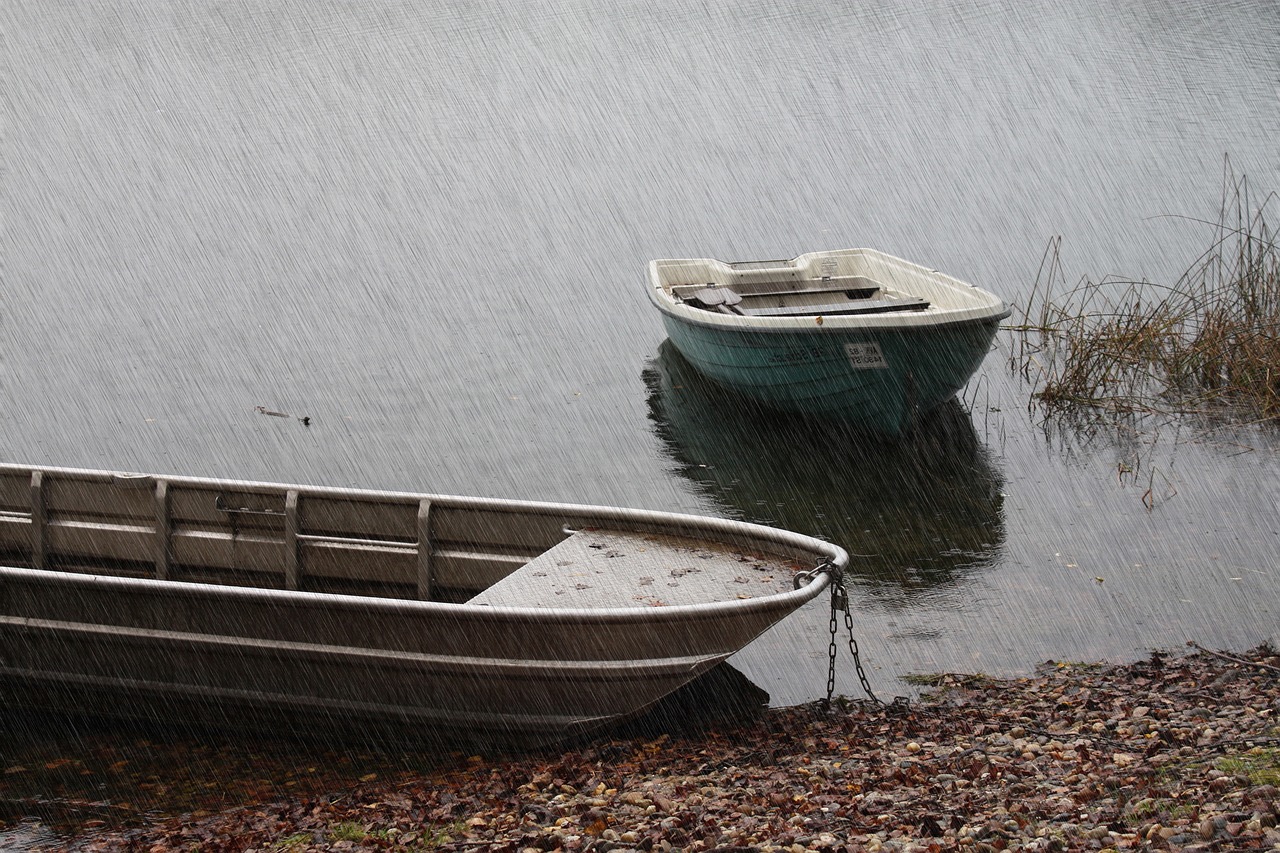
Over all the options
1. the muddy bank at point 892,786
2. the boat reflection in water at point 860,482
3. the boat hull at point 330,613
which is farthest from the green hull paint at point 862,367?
the boat hull at point 330,613

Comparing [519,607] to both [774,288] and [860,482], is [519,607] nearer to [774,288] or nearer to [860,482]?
[860,482]

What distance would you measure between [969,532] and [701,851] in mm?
6582

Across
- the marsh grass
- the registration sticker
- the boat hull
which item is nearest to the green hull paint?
the registration sticker

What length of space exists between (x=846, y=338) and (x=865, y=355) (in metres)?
0.26

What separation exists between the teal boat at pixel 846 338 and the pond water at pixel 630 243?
519mm

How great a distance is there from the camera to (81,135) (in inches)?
1410

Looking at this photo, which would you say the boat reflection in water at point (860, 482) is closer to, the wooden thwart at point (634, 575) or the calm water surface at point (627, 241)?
the calm water surface at point (627, 241)

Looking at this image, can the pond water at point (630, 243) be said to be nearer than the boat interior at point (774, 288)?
Yes

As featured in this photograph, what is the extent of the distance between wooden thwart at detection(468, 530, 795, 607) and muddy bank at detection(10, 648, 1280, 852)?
2.84ft

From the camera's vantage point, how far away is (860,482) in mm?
13148

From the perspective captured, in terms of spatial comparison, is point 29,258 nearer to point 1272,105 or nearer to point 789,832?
point 789,832

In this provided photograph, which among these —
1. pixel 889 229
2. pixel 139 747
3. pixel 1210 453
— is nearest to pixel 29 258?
pixel 889 229

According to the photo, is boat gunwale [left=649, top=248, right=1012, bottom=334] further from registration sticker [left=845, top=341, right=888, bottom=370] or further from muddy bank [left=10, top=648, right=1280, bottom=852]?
muddy bank [left=10, top=648, right=1280, bottom=852]

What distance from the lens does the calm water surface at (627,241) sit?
38.3 feet
